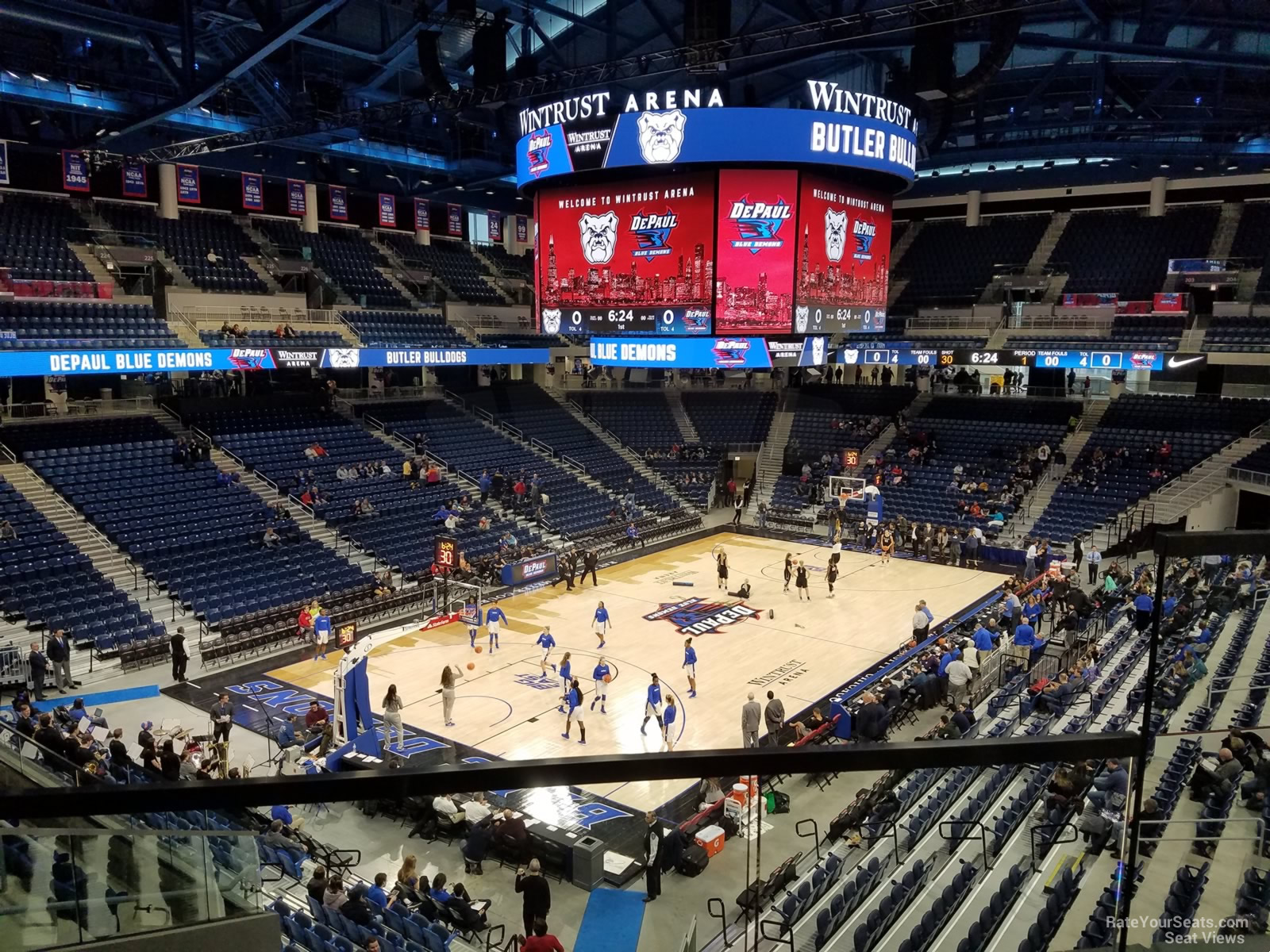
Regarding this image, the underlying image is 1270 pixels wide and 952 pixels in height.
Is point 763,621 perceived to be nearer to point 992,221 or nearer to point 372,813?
point 372,813

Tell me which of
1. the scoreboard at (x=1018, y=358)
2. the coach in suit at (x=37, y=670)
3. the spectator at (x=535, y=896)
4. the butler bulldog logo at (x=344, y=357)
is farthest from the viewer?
the scoreboard at (x=1018, y=358)

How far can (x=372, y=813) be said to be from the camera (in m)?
13.6

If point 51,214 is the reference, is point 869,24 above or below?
above

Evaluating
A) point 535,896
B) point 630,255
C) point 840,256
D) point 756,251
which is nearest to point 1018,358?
point 840,256

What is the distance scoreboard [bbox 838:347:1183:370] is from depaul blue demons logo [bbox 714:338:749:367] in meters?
13.5

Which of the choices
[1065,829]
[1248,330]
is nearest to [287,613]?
[1065,829]

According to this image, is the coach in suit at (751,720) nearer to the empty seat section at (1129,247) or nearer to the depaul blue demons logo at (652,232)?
the depaul blue demons logo at (652,232)

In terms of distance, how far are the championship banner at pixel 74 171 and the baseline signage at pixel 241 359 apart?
847cm

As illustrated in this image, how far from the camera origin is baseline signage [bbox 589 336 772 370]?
25734 millimetres

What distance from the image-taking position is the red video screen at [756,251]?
24.5 meters

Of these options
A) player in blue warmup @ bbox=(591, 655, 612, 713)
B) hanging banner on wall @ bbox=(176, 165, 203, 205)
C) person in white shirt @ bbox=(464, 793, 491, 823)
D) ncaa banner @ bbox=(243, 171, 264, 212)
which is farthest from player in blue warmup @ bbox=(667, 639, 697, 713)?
ncaa banner @ bbox=(243, 171, 264, 212)

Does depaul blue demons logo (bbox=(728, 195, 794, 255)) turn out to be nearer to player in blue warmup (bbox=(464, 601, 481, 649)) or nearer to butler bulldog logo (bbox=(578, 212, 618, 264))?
butler bulldog logo (bbox=(578, 212, 618, 264))

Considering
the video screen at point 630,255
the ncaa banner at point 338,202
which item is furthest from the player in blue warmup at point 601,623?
the ncaa banner at point 338,202

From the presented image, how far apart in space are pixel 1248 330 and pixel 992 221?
609 inches
